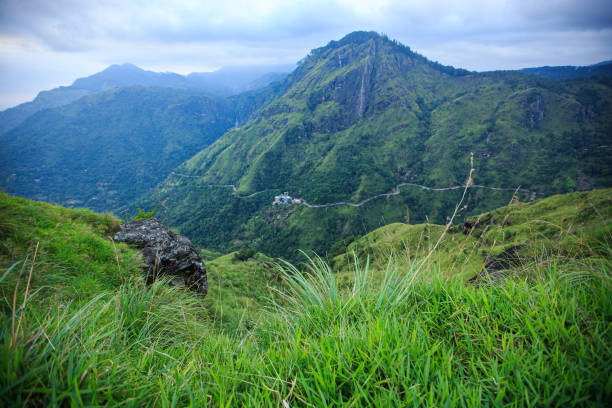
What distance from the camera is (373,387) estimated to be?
1423 millimetres

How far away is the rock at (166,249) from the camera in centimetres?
749

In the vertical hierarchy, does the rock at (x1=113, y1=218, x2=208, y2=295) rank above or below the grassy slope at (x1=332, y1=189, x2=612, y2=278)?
below

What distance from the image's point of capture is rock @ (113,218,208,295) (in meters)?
7.49

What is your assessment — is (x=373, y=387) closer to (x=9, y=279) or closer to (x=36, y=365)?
(x=36, y=365)

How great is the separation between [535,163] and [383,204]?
81.0 metres

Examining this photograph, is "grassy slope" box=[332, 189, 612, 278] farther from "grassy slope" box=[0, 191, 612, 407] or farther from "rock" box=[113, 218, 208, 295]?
"rock" box=[113, 218, 208, 295]

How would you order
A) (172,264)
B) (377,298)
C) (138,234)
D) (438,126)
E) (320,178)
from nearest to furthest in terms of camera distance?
1. (377,298)
2. (138,234)
3. (172,264)
4. (320,178)
5. (438,126)

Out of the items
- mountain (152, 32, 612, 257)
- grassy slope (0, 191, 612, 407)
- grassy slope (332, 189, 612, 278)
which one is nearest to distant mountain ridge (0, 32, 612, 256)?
mountain (152, 32, 612, 257)

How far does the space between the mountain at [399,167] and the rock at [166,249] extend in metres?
90.8

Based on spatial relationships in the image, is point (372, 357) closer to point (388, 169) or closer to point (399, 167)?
point (388, 169)

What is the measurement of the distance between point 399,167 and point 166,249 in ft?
537

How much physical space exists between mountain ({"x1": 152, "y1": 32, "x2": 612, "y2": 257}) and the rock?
298 ft

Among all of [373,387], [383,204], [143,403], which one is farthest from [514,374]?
[383,204]

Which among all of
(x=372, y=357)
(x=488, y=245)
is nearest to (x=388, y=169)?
(x=488, y=245)
